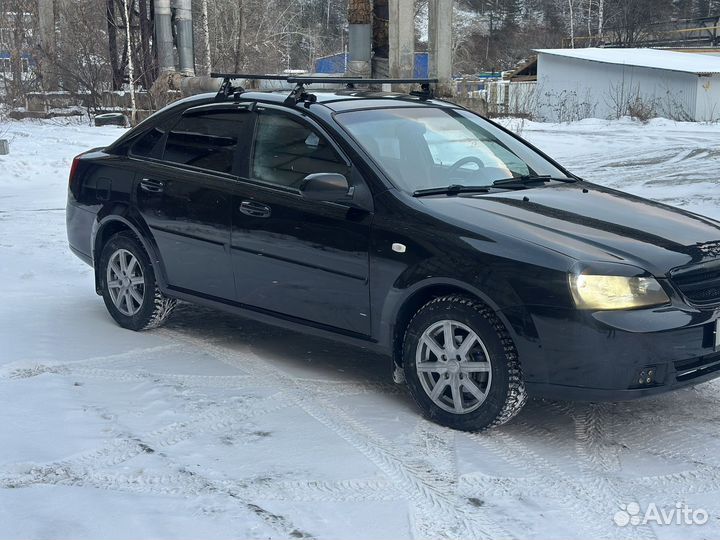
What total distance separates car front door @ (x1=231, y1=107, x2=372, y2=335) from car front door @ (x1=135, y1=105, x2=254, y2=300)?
0.43 ft

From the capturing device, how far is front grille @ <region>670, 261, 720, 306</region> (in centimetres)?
456

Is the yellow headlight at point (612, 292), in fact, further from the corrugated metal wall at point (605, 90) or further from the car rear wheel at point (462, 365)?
the corrugated metal wall at point (605, 90)

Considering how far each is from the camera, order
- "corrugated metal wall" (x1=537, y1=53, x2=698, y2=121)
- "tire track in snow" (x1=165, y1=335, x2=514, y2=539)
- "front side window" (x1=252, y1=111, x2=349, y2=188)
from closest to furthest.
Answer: "tire track in snow" (x1=165, y1=335, x2=514, y2=539) < "front side window" (x1=252, y1=111, x2=349, y2=188) < "corrugated metal wall" (x1=537, y1=53, x2=698, y2=121)

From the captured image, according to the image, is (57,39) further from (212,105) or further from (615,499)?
(615,499)

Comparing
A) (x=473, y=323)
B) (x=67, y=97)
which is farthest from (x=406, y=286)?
(x=67, y=97)

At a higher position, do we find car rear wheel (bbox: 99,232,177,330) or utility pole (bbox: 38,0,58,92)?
utility pole (bbox: 38,0,58,92)

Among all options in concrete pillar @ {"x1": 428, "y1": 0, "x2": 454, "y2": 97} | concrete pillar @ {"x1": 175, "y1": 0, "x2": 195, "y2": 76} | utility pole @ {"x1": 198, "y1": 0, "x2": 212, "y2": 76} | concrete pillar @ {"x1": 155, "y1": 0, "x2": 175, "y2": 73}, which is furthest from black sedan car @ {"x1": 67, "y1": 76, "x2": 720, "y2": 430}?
utility pole @ {"x1": 198, "y1": 0, "x2": 212, "y2": 76}

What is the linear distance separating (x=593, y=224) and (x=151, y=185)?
9.90 feet

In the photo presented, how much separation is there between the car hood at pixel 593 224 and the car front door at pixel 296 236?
0.55 m

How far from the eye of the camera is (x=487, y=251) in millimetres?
4672

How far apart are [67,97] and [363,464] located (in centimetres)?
2819

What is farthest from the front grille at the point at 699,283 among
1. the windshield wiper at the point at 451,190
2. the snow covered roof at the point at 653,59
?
the snow covered roof at the point at 653,59

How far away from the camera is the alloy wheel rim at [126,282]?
6.73 m

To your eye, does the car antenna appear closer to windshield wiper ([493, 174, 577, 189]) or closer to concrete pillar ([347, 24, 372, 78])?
windshield wiper ([493, 174, 577, 189])
